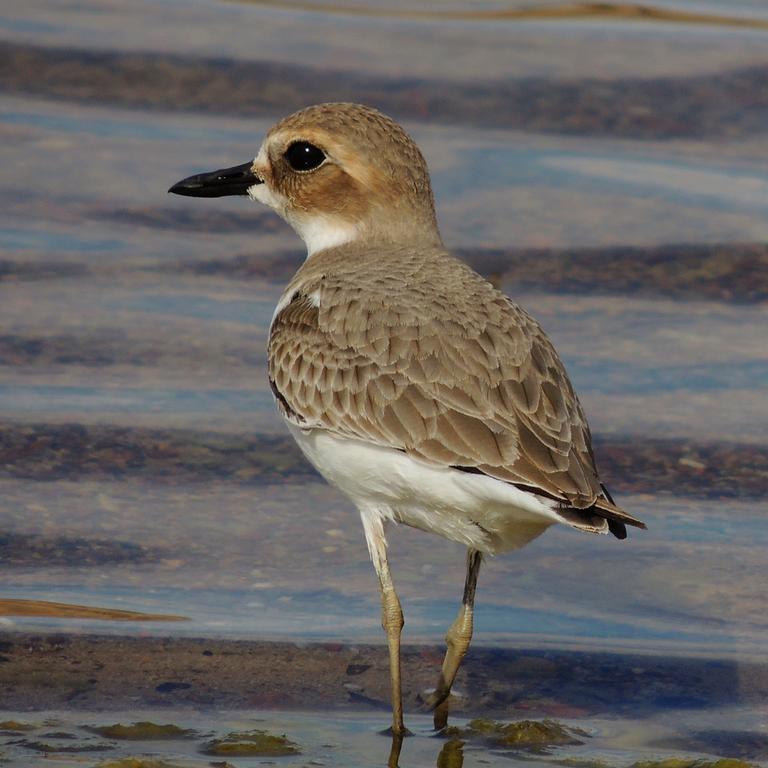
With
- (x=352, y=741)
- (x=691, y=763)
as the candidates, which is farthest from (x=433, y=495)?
(x=691, y=763)

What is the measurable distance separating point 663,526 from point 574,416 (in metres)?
1.95

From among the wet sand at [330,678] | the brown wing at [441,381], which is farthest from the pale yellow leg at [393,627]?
the brown wing at [441,381]

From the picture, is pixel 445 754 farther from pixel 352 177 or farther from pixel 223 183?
pixel 223 183

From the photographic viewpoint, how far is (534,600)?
709 centimetres

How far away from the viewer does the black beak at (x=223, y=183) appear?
7.19 m

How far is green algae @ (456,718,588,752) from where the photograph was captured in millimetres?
6074

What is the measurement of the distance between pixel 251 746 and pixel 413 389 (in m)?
1.44

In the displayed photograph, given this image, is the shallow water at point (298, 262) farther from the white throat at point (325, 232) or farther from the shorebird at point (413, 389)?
the white throat at point (325, 232)

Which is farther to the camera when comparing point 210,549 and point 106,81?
point 106,81

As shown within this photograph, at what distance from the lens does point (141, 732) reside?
19.6 ft

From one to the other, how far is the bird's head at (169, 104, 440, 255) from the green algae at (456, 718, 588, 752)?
204 centimetres

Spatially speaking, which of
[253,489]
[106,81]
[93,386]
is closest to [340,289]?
[253,489]

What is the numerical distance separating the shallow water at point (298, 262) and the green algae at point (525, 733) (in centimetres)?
13

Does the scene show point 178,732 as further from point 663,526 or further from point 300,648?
point 663,526
